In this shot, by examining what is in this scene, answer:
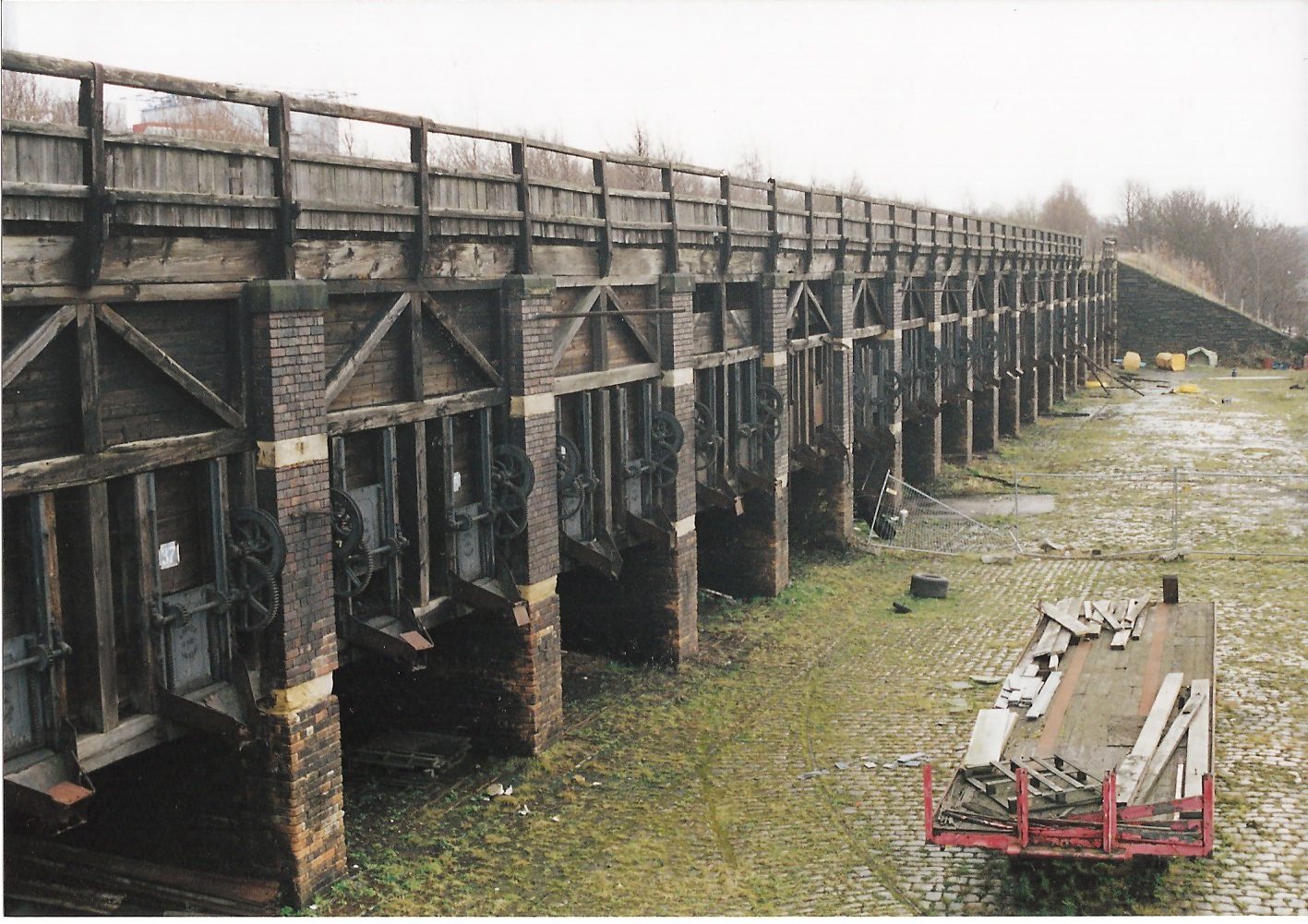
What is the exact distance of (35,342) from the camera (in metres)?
7.72

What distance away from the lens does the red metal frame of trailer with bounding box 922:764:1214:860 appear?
9062 mm

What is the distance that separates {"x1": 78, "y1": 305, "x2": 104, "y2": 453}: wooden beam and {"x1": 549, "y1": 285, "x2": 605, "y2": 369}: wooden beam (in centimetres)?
564

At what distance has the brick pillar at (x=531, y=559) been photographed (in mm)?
12695

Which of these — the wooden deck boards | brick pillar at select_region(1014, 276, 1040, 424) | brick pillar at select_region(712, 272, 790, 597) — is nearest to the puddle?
brick pillar at select_region(712, 272, 790, 597)

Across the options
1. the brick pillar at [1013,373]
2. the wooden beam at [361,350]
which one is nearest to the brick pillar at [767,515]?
the wooden beam at [361,350]

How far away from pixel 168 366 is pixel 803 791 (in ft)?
23.1

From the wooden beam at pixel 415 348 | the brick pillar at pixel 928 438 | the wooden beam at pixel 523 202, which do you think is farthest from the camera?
the brick pillar at pixel 928 438

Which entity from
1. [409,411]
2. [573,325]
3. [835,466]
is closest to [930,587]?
[835,466]

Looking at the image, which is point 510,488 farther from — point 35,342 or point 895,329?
point 895,329

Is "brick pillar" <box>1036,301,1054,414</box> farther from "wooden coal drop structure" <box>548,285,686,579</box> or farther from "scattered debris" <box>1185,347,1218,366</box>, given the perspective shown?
"wooden coal drop structure" <box>548,285,686,579</box>

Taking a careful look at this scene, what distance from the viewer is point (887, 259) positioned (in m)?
25.2

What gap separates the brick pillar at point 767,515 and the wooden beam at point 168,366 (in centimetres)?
1114

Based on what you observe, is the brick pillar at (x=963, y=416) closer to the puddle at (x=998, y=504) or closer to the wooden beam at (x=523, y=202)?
the puddle at (x=998, y=504)

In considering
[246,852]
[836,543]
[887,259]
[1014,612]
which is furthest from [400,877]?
[887,259]
